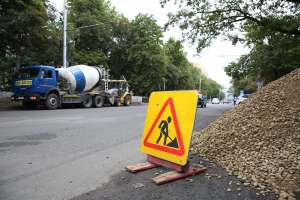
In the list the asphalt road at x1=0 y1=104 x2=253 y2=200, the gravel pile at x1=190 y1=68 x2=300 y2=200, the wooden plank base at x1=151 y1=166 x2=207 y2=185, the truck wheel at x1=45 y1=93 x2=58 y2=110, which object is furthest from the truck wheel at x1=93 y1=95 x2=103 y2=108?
the wooden plank base at x1=151 y1=166 x2=207 y2=185

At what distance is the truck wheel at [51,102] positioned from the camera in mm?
14961

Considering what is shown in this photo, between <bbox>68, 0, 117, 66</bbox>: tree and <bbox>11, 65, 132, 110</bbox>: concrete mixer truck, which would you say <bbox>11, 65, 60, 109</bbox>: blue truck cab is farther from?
<bbox>68, 0, 117, 66</bbox>: tree

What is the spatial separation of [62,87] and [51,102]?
6.54ft

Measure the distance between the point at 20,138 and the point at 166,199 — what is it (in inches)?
188

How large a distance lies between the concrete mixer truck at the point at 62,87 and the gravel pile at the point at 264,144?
12.8 m

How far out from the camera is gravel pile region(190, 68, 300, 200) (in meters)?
3.08

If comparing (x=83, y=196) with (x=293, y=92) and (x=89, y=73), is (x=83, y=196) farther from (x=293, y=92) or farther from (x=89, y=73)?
(x=89, y=73)

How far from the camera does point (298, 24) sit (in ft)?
30.5

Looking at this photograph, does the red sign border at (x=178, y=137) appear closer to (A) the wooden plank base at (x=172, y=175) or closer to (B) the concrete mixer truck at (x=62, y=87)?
(A) the wooden plank base at (x=172, y=175)

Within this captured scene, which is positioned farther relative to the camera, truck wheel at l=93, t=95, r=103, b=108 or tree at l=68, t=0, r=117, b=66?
tree at l=68, t=0, r=117, b=66

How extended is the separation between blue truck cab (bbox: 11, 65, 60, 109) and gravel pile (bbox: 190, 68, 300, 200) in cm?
1264

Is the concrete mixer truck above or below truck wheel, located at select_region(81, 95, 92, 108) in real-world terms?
above

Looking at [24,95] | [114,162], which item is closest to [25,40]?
[24,95]

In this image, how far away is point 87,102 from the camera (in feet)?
61.5
